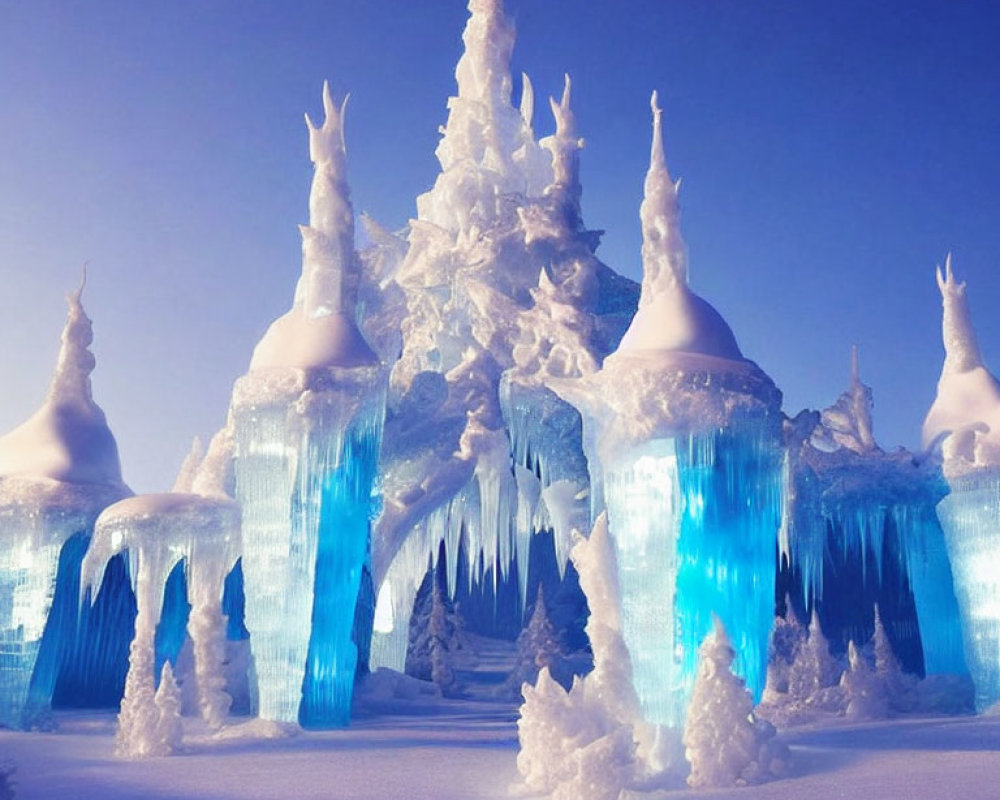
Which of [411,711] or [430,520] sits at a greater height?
[430,520]

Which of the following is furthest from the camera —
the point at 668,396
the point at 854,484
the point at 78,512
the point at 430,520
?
the point at 430,520

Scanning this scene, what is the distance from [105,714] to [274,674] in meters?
5.65

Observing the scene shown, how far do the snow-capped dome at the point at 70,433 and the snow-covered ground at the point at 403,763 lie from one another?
14.5 ft

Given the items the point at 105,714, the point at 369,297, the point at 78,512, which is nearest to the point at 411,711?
the point at 105,714

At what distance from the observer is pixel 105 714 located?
1933 cm

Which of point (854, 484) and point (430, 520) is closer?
point (854, 484)

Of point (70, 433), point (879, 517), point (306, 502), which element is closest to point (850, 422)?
point (879, 517)

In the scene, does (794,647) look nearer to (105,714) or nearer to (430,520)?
(430,520)

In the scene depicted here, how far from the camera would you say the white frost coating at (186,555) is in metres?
17.7

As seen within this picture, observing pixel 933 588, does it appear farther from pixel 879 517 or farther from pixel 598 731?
pixel 598 731

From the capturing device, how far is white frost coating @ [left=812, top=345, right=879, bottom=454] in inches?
883

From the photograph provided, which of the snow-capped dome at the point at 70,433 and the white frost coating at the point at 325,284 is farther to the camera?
the snow-capped dome at the point at 70,433

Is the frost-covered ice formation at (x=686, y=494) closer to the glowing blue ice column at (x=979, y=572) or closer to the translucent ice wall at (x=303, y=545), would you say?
the translucent ice wall at (x=303, y=545)

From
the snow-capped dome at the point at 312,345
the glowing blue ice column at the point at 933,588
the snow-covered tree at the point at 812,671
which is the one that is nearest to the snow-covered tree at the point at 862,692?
the snow-covered tree at the point at 812,671
